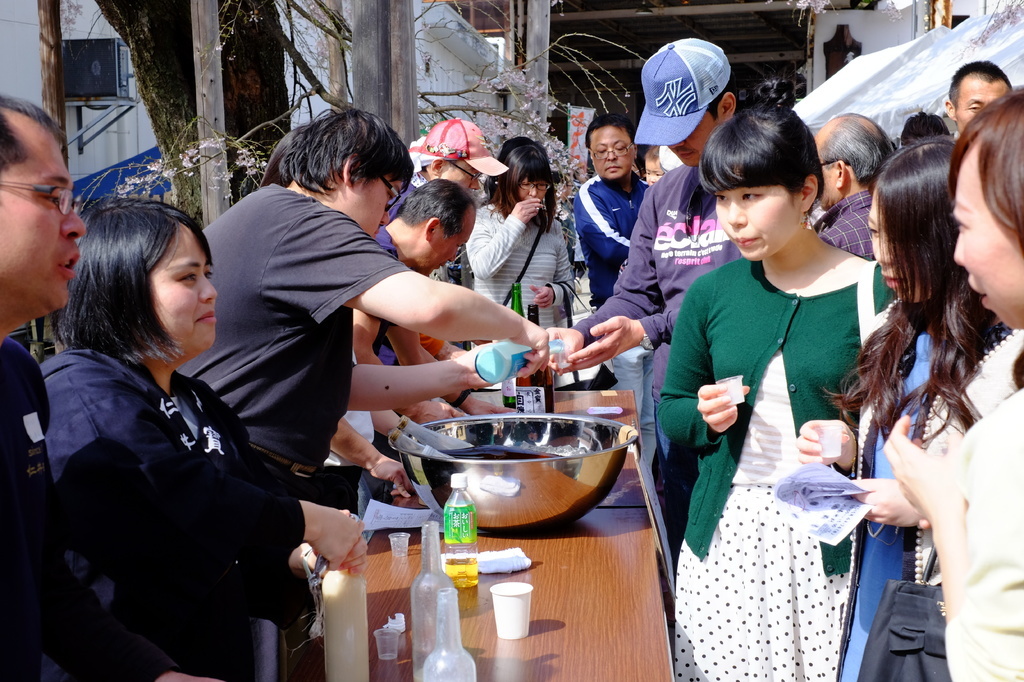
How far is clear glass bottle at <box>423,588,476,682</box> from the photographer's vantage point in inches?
52.7

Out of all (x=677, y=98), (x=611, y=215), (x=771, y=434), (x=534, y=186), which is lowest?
(x=771, y=434)

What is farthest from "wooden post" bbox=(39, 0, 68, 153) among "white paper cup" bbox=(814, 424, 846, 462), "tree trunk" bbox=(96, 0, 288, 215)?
"white paper cup" bbox=(814, 424, 846, 462)

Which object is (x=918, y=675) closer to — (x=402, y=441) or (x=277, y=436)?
(x=402, y=441)

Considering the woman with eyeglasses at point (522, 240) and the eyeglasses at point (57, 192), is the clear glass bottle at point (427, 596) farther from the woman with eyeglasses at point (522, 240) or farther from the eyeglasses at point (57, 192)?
the woman with eyeglasses at point (522, 240)

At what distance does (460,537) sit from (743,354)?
83 centimetres

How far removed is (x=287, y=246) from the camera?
7.15 feet

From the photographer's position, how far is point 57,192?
4.38ft

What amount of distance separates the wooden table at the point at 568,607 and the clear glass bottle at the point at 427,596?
0.25 feet

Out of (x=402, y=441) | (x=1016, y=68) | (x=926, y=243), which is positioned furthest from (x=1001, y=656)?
(x=1016, y=68)

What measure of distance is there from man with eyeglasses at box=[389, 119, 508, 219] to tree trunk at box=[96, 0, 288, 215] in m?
1.94

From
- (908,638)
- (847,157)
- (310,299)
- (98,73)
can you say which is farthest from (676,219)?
(98,73)

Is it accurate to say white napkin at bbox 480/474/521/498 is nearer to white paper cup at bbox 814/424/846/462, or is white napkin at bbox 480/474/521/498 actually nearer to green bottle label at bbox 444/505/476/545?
green bottle label at bbox 444/505/476/545

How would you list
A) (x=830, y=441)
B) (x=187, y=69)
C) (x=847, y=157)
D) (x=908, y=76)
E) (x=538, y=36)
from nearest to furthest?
(x=830, y=441) → (x=847, y=157) → (x=187, y=69) → (x=538, y=36) → (x=908, y=76)

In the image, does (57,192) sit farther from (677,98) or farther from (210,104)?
(210,104)
